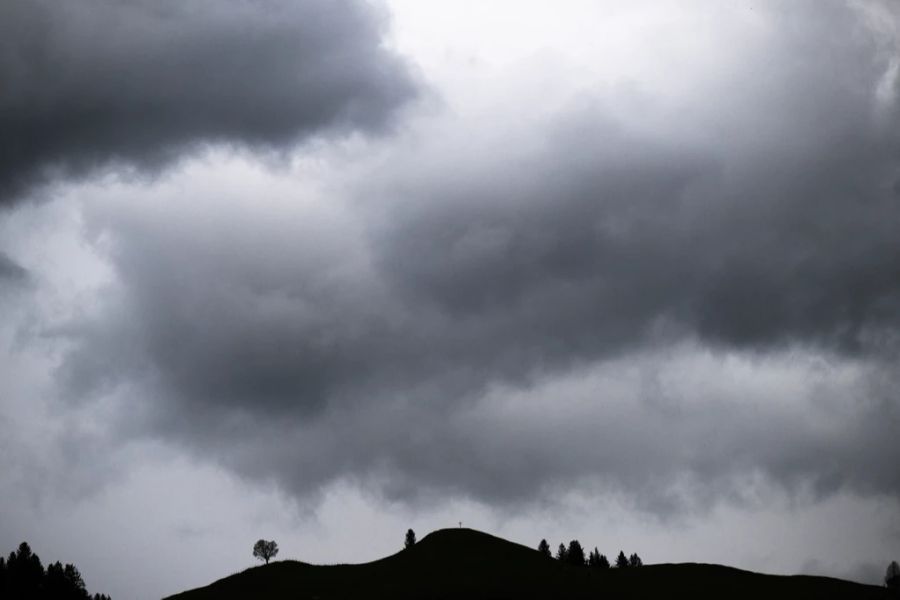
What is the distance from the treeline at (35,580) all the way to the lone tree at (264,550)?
34449mm

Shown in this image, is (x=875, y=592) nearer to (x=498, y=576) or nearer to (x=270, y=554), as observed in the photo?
(x=498, y=576)

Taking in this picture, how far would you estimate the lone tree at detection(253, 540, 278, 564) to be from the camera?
536 feet

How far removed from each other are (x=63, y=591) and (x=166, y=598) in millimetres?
53500

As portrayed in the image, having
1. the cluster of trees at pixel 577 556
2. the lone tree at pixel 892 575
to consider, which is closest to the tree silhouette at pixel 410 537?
the cluster of trees at pixel 577 556

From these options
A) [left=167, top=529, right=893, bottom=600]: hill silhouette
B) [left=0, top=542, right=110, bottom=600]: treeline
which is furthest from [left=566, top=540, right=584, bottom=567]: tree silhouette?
[left=0, top=542, right=110, bottom=600]: treeline

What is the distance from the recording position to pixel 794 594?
376 feet

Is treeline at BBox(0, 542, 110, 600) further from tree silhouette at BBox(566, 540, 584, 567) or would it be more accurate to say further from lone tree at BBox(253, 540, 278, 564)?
tree silhouette at BBox(566, 540, 584, 567)

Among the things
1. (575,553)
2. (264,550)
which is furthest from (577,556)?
(264,550)

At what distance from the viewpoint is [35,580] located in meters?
167

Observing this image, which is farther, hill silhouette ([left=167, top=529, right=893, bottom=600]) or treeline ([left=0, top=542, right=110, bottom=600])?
treeline ([left=0, top=542, right=110, bottom=600])

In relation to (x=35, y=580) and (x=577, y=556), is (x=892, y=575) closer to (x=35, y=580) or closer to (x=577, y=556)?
(x=577, y=556)

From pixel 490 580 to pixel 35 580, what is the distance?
92.7 metres

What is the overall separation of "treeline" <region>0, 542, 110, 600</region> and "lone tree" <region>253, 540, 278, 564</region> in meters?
34.4

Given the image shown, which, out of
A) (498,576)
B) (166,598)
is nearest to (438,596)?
(498,576)
